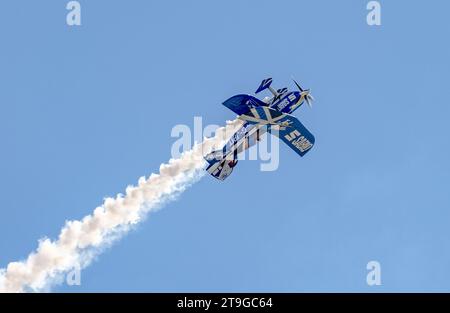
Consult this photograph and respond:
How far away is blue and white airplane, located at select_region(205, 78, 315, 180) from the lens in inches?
2603

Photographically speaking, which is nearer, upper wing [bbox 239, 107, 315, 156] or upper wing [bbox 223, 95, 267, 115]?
upper wing [bbox 223, 95, 267, 115]

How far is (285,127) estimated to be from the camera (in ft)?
224

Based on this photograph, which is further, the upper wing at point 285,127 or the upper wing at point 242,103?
the upper wing at point 285,127

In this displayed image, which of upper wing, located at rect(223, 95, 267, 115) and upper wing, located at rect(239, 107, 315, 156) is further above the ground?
upper wing, located at rect(223, 95, 267, 115)

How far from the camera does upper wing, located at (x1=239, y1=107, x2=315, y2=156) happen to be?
66188mm

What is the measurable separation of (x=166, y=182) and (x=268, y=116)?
750 cm

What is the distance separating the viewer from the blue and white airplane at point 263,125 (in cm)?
6612

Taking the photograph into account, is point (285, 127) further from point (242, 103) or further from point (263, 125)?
point (242, 103)

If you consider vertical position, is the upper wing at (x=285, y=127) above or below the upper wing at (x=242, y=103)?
below
